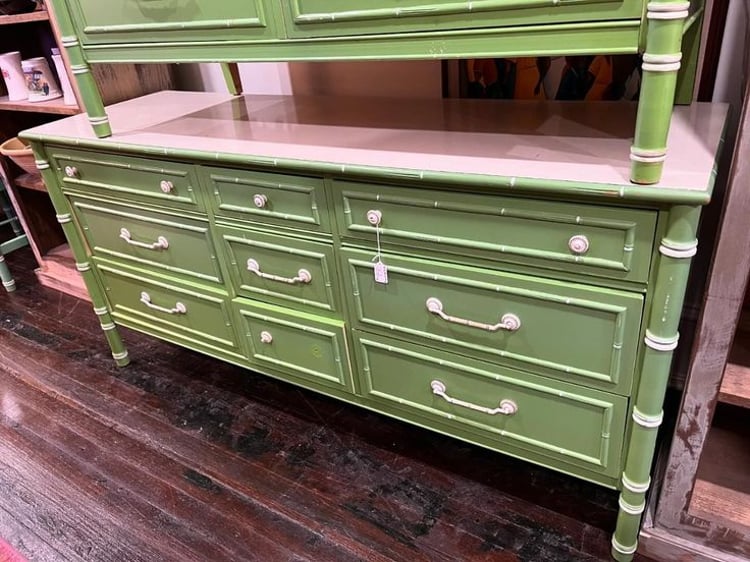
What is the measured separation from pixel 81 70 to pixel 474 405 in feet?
4.01

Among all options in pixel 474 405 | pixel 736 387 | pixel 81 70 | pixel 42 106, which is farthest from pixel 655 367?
pixel 42 106

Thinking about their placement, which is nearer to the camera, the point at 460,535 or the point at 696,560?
the point at 696,560

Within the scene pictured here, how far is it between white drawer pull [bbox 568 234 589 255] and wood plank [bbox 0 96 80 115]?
A: 66.3 inches

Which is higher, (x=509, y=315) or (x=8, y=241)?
(x=509, y=315)

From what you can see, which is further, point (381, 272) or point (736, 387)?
point (381, 272)

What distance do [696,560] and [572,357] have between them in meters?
0.51

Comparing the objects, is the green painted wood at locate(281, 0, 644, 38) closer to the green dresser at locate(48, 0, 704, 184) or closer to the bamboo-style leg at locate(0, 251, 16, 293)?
the green dresser at locate(48, 0, 704, 184)

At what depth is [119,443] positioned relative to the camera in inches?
66.3

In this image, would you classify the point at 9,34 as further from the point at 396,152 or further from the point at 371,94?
the point at 396,152

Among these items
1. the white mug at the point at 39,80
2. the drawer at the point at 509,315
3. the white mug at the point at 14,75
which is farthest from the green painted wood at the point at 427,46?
the white mug at the point at 14,75

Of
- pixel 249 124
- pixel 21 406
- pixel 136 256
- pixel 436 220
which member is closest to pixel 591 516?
pixel 436 220

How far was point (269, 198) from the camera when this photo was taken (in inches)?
50.4

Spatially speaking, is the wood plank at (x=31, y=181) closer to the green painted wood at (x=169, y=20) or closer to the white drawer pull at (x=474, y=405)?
the green painted wood at (x=169, y=20)

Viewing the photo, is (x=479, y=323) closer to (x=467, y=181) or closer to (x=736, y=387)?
(x=467, y=181)
